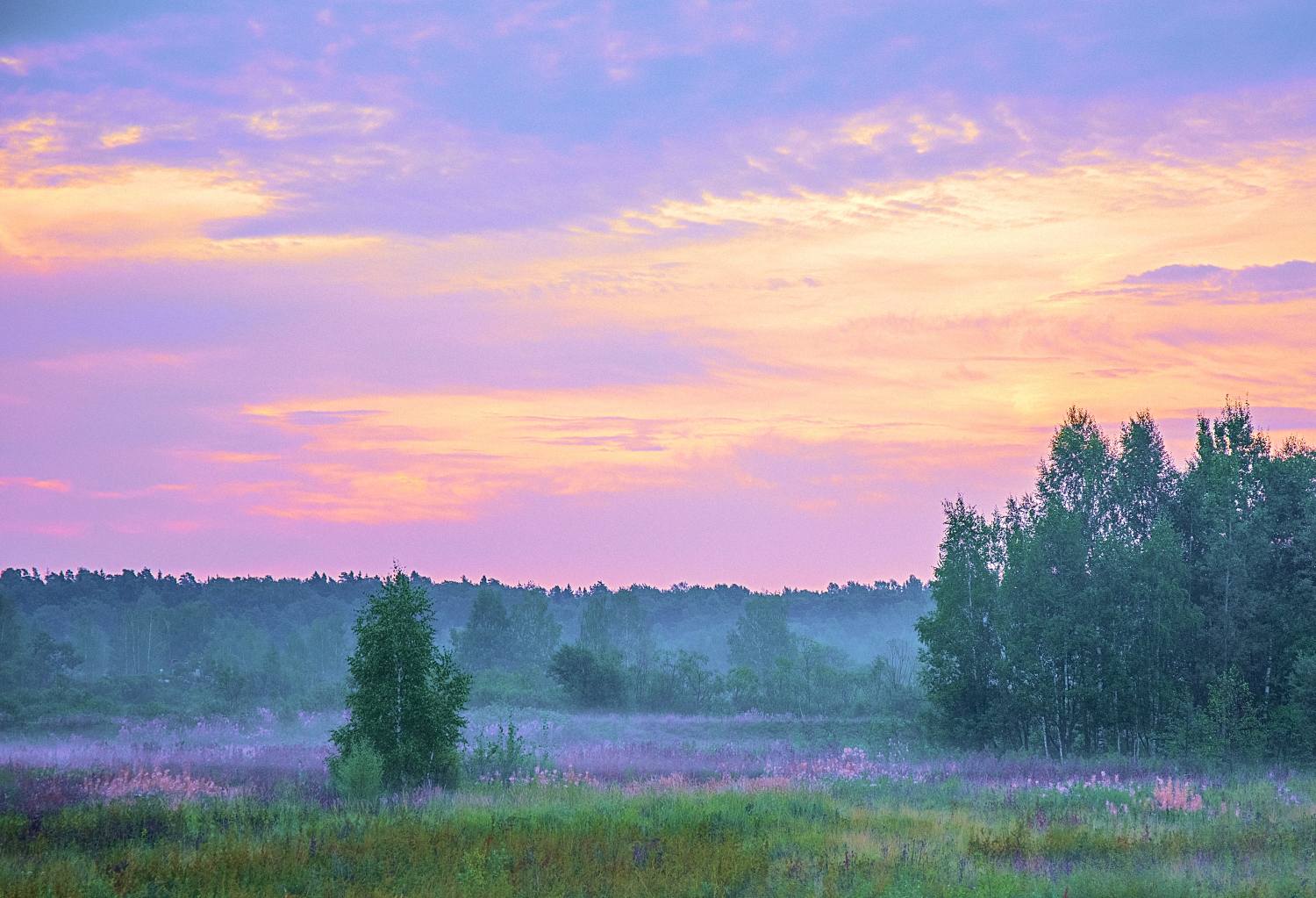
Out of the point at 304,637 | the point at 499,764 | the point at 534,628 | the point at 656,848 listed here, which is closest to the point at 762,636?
the point at 534,628

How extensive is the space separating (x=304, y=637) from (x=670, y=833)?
107 m

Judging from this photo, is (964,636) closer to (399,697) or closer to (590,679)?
(399,697)

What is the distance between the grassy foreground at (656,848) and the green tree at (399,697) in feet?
4.09

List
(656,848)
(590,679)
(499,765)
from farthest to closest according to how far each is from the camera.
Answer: (590,679), (499,765), (656,848)

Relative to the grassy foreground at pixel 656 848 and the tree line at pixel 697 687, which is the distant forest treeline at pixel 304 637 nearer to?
the tree line at pixel 697 687

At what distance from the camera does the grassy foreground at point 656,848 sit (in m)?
11.3

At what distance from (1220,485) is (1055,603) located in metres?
6.23

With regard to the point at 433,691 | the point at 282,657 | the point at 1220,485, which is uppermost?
the point at 1220,485

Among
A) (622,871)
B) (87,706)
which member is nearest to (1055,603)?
(622,871)

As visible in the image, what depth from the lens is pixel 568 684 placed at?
164 feet

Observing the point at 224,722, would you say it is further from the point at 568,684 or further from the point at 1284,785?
the point at 1284,785

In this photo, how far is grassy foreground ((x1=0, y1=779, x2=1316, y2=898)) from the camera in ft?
37.1

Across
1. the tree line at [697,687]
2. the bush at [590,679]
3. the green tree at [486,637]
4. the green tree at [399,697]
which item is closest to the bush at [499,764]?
the green tree at [399,697]

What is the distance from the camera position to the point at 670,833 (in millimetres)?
14266
